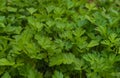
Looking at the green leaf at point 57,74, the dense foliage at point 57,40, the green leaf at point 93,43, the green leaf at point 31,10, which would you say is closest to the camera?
the green leaf at point 57,74

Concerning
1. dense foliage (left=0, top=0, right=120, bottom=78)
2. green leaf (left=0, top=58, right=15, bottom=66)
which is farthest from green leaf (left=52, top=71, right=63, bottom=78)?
green leaf (left=0, top=58, right=15, bottom=66)

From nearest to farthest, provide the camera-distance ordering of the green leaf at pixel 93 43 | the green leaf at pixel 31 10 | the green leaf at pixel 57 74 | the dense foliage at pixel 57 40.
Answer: the green leaf at pixel 57 74 → the dense foliage at pixel 57 40 → the green leaf at pixel 93 43 → the green leaf at pixel 31 10

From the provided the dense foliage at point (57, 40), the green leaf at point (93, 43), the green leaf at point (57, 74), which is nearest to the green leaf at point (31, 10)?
the dense foliage at point (57, 40)

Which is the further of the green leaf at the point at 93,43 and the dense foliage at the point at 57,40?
the green leaf at the point at 93,43

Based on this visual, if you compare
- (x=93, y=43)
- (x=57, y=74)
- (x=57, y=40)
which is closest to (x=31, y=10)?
(x=57, y=40)

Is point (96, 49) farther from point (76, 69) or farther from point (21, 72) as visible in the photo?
point (21, 72)

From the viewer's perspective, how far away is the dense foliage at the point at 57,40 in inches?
97.8

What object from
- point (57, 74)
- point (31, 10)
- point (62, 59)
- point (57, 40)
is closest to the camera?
point (57, 74)

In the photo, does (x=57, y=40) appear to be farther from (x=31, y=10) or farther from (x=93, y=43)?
(x=31, y=10)

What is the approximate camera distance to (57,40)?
2.72 meters

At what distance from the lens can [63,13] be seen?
3203 mm

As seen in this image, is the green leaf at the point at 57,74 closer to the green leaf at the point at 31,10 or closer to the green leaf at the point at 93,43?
the green leaf at the point at 93,43

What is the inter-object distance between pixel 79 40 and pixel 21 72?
616 millimetres

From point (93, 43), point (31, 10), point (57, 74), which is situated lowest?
point (57, 74)
